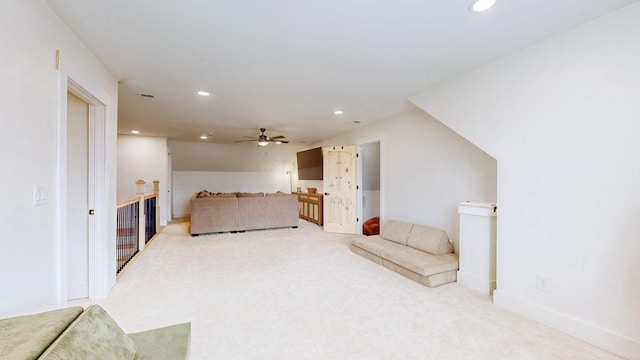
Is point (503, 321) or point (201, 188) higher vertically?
point (201, 188)

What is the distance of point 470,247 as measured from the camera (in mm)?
2902

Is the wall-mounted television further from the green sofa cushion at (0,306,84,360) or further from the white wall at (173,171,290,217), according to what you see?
the green sofa cushion at (0,306,84,360)

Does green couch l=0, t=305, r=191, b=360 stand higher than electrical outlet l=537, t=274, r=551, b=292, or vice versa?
green couch l=0, t=305, r=191, b=360

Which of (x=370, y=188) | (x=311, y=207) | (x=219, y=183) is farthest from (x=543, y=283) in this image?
(x=219, y=183)

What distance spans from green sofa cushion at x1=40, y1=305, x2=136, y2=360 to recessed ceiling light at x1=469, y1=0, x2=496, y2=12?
259 centimetres

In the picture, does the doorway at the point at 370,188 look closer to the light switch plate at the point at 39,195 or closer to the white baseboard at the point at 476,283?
the white baseboard at the point at 476,283

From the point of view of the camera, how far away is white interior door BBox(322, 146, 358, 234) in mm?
5688

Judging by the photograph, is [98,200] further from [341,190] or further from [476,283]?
[341,190]

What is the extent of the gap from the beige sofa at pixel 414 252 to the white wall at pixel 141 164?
5.38 meters

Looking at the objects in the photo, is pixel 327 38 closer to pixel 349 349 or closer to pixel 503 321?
pixel 349 349

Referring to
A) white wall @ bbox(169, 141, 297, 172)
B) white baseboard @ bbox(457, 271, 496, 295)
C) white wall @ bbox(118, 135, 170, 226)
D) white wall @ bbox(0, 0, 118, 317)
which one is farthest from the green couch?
white wall @ bbox(169, 141, 297, 172)

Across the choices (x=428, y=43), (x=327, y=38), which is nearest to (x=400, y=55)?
(x=428, y=43)

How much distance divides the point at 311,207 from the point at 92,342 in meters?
6.47

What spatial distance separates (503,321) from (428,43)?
8.16 feet
